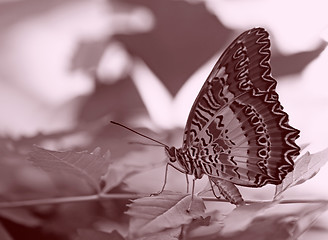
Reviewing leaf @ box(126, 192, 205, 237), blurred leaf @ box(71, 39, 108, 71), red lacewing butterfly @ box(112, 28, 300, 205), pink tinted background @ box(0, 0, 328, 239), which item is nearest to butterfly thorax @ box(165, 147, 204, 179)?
red lacewing butterfly @ box(112, 28, 300, 205)

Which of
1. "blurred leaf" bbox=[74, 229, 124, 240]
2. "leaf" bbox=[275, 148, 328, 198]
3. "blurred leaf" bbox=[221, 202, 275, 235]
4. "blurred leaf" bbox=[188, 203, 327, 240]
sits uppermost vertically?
"leaf" bbox=[275, 148, 328, 198]

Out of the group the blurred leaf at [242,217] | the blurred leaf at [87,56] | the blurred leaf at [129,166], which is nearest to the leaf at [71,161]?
the blurred leaf at [129,166]

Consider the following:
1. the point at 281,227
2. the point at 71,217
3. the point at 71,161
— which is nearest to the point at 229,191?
the point at 281,227

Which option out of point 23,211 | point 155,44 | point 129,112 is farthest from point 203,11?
point 23,211

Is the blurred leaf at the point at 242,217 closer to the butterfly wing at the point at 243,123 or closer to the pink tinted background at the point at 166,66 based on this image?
the butterfly wing at the point at 243,123

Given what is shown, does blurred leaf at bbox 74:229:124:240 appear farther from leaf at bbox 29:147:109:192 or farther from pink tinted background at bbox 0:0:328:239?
pink tinted background at bbox 0:0:328:239

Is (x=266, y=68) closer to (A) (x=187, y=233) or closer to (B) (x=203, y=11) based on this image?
(A) (x=187, y=233)

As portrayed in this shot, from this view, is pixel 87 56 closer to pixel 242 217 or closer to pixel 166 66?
pixel 166 66

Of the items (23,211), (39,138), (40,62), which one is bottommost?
(23,211)

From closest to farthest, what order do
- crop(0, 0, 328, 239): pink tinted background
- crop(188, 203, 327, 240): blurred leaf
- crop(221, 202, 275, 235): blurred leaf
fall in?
crop(221, 202, 275, 235): blurred leaf < crop(188, 203, 327, 240): blurred leaf < crop(0, 0, 328, 239): pink tinted background
